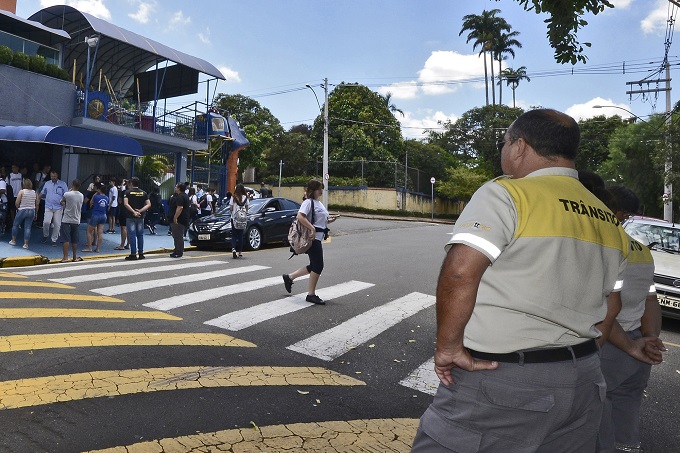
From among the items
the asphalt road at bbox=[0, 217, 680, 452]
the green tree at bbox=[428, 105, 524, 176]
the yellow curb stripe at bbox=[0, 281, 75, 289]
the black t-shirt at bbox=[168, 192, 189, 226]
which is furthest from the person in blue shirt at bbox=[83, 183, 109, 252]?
the green tree at bbox=[428, 105, 524, 176]

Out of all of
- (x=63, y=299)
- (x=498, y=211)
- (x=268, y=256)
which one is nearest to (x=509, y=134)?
(x=498, y=211)

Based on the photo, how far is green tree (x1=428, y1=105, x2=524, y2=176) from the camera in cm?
5288

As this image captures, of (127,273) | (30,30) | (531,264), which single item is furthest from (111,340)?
(30,30)

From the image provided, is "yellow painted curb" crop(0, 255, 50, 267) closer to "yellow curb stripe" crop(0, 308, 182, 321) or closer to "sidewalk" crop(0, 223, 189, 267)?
"sidewalk" crop(0, 223, 189, 267)

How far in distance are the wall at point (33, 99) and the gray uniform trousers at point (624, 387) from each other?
18.1 m

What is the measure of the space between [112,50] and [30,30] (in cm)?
340

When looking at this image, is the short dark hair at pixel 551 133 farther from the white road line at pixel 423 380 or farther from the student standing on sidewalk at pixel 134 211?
the student standing on sidewalk at pixel 134 211

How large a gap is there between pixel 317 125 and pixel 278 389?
44032mm

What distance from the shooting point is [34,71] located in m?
17.3

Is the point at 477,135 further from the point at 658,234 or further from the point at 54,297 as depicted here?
the point at 54,297

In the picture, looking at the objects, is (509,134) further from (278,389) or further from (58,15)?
(58,15)

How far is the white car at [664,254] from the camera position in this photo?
743 cm

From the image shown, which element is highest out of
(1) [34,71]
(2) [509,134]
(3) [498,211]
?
(1) [34,71]

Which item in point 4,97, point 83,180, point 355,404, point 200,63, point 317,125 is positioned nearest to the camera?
point 355,404
